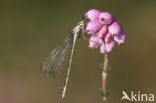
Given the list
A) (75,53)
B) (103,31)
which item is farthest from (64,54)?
(75,53)

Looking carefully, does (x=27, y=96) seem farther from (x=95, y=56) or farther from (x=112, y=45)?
(x=112, y=45)

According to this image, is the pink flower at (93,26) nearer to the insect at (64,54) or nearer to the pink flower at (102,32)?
the pink flower at (102,32)

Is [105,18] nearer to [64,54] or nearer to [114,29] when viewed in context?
[114,29]

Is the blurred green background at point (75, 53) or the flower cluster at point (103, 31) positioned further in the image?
the blurred green background at point (75, 53)

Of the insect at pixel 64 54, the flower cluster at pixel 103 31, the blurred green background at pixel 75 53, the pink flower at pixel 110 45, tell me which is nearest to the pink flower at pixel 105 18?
the flower cluster at pixel 103 31

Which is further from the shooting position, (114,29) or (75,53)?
(75,53)

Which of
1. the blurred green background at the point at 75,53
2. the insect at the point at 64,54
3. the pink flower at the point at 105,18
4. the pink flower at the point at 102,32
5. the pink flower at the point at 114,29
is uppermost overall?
the pink flower at the point at 105,18

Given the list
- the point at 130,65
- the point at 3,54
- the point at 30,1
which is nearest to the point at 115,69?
the point at 130,65
